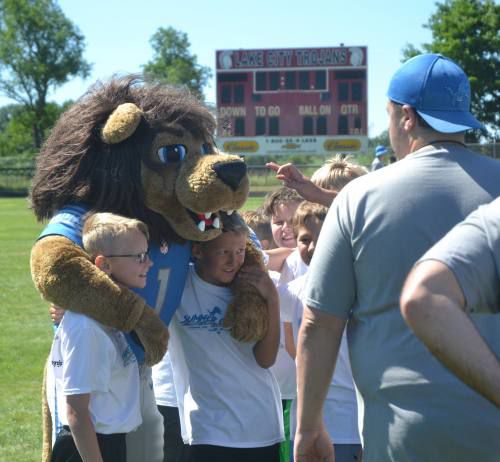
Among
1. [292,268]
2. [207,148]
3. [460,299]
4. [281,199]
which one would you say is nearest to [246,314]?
[207,148]

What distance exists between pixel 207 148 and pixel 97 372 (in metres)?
1.09

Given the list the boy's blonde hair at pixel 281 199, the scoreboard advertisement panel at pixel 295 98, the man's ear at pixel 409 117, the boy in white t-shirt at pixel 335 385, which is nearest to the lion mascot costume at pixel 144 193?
the boy in white t-shirt at pixel 335 385

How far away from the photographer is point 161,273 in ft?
11.6

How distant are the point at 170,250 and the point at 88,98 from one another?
744 mm

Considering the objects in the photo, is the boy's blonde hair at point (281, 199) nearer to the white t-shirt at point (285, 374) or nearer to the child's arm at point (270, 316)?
the white t-shirt at point (285, 374)

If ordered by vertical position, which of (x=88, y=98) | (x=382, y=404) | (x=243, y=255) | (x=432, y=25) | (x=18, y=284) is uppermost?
(x=432, y=25)

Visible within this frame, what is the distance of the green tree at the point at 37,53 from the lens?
64812 millimetres

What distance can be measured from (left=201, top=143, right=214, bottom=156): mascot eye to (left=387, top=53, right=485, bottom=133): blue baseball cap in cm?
104

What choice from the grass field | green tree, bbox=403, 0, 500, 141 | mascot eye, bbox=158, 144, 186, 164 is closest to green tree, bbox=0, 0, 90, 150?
green tree, bbox=403, 0, 500, 141

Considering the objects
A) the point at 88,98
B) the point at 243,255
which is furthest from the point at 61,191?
the point at 243,255

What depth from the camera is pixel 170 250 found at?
11.8 ft

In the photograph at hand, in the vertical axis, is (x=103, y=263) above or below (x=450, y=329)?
below

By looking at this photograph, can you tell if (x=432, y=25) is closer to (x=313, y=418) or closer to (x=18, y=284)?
(x=18, y=284)

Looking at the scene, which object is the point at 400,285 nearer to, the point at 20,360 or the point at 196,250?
the point at 196,250
